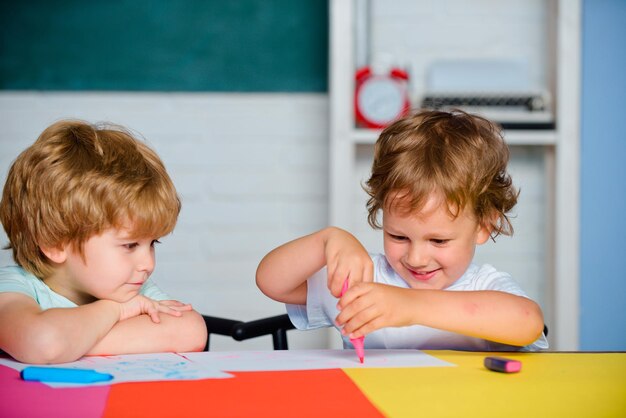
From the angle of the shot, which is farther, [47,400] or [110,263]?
[110,263]

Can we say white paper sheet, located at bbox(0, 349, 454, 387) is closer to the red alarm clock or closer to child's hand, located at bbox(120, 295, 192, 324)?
child's hand, located at bbox(120, 295, 192, 324)

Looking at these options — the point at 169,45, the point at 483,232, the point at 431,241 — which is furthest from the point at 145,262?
the point at 169,45

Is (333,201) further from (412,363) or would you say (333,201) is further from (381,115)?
(412,363)

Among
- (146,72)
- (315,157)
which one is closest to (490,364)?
(315,157)

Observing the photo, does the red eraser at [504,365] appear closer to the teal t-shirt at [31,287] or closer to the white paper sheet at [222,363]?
the white paper sheet at [222,363]

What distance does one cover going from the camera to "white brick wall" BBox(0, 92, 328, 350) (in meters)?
2.56

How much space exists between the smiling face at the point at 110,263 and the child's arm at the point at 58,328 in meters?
0.03

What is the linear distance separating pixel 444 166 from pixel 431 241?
0.40 feet

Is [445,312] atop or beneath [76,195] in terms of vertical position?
beneath

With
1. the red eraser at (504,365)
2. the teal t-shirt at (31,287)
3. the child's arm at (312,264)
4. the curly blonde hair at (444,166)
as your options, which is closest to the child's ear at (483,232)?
the curly blonde hair at (444,166)

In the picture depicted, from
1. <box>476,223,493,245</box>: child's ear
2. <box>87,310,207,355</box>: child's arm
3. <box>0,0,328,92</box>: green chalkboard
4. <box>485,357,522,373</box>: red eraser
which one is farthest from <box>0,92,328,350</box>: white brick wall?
<box>485,357,522,373</box>: red eraser

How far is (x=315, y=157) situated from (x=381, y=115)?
333mm

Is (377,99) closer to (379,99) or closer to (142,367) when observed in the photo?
(379,99)

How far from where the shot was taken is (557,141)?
234cm
